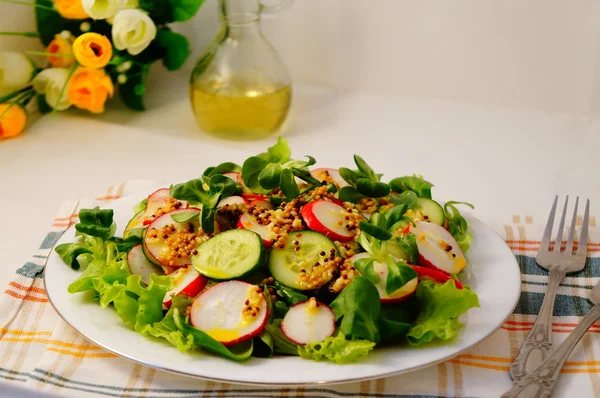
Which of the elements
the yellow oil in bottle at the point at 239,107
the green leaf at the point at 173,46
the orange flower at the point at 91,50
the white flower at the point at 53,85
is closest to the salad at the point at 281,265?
the yellow oil in bottle at the point at 239,107

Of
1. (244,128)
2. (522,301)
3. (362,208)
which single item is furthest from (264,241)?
(244,128)

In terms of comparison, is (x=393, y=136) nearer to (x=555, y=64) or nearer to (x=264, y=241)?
(x=555, y=64)

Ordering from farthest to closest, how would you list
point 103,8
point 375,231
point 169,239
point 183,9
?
point 183,9 < point 103,8 < point 169,239 < point 375,231

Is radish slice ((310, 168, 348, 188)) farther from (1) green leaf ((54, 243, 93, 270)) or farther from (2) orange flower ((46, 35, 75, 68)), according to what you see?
(2) orange flower ((46, 35, 75, 68))

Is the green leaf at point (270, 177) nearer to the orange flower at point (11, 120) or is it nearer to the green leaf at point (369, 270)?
the green leaf at point (369, 270)

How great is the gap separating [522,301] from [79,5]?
1498 mm

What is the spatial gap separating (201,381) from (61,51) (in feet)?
4.70

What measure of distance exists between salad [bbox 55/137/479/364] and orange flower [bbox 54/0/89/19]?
97 cm

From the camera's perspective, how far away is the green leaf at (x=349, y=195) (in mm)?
1360

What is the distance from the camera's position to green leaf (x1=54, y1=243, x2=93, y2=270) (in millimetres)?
1258

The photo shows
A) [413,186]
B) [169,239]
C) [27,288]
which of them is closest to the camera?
[169,239]

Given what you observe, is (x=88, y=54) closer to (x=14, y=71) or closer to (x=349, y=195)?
(x=14, y=71)

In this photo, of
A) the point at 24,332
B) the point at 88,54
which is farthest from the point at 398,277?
the point at 88,54

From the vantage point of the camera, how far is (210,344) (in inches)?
40.2
